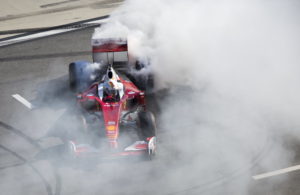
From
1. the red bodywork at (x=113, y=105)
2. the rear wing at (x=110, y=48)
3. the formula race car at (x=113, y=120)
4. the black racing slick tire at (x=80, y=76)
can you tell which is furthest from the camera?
the black racing slick tire at (x=80, y=76)

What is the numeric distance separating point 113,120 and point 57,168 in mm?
1718

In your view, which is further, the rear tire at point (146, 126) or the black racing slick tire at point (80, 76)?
the black racing slick tire at point (80, 76)

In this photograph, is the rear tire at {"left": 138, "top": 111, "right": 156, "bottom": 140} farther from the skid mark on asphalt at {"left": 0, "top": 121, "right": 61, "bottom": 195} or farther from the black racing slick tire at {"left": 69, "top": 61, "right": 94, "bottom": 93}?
the black racing slick tire at {"left": 69, "top": 61, "right": 94, "bottom": 93}

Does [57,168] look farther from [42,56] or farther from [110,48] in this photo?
[42,56]

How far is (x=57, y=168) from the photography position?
12.0m

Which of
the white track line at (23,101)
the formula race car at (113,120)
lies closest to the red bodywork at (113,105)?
the formula race car at (113,120)

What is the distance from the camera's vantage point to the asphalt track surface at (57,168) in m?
11.1

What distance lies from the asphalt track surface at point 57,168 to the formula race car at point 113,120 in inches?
16.9

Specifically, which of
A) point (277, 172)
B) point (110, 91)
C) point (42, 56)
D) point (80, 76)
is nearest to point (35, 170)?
point (110, 91)

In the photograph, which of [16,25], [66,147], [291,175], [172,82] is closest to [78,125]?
[66,147]

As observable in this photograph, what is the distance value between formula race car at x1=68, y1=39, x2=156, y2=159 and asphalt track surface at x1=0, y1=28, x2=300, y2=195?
43 cm

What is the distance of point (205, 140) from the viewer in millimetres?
12930

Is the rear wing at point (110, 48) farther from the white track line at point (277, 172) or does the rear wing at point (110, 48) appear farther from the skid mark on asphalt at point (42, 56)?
the white track line at point (277, 172)

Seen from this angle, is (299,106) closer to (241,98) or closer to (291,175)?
(241,98)
